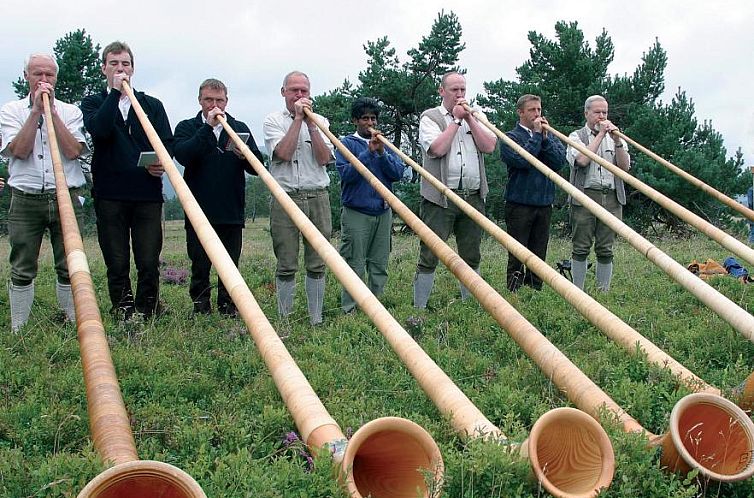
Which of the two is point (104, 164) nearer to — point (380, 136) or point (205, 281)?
point (205, 281)

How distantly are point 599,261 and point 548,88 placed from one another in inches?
535

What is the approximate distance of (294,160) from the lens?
5730 mm

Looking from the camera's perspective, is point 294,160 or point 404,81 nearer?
point 294,160

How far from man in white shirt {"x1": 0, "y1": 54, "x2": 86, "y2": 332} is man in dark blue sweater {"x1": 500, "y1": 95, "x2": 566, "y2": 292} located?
12.8ft

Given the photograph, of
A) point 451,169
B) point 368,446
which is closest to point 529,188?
point 451,169

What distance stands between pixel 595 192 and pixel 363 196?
2469mm

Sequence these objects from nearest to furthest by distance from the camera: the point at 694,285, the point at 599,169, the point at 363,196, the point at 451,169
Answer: the point at 694,285 → the point at 363,196 → the point at 451,169 → the point at 599,169

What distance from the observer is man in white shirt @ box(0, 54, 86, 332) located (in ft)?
16.5

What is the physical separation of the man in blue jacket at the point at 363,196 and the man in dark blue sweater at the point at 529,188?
1.27 meters

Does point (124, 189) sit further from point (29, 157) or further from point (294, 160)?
point (294, 160)

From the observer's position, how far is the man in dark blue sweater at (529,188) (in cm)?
669

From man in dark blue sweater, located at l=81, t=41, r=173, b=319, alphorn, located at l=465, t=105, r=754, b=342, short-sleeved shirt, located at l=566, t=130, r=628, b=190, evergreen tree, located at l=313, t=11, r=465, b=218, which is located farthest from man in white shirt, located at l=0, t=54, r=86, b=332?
evergreen tree, located at l=313, t=11, r=465, b=218

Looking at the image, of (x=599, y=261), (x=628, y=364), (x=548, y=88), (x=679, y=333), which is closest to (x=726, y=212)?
(x=548, y=88)

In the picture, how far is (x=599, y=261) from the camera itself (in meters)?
→ 6.94
